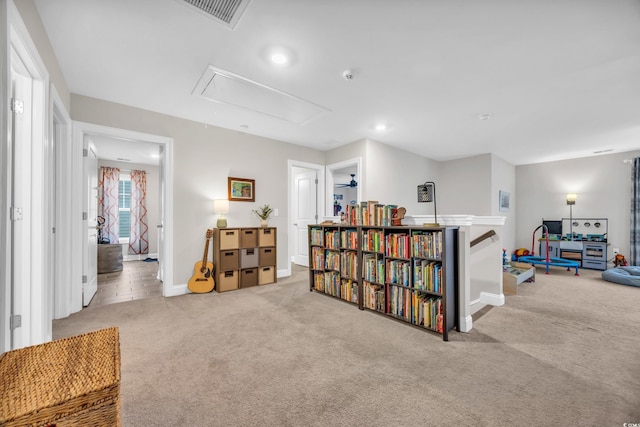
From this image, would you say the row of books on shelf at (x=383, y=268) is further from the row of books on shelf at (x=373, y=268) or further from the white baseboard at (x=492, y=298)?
the white baseboard at (x=492, y=298)

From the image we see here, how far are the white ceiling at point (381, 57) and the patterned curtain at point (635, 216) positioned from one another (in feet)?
7.41

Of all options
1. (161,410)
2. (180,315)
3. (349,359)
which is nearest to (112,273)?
(180,315)

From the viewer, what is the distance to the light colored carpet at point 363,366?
146cm

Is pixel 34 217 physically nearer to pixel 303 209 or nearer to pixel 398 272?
pixel 398 272

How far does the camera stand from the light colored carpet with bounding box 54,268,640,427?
146cm

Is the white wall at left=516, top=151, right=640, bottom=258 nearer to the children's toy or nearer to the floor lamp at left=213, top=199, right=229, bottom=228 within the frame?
the children's toy

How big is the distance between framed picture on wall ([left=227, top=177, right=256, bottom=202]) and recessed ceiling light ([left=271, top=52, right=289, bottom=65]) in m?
2.25

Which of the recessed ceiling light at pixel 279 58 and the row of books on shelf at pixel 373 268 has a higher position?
the recessed ceiling light at pixel 279 58

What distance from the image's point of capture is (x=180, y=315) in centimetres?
289

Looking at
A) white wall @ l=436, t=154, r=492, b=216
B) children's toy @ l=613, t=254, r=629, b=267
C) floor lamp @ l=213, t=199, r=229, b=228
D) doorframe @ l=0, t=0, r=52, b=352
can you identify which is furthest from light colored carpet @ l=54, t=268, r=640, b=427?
children's toy @ l=613, t=254, r=629, b=267

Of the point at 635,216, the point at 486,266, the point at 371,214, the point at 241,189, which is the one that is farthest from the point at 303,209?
the point at 635,216

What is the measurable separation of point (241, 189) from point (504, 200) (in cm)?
603

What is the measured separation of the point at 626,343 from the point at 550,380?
122cm

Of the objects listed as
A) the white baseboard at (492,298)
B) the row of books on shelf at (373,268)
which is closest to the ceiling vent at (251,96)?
the row of books on shelf at (373,268)
